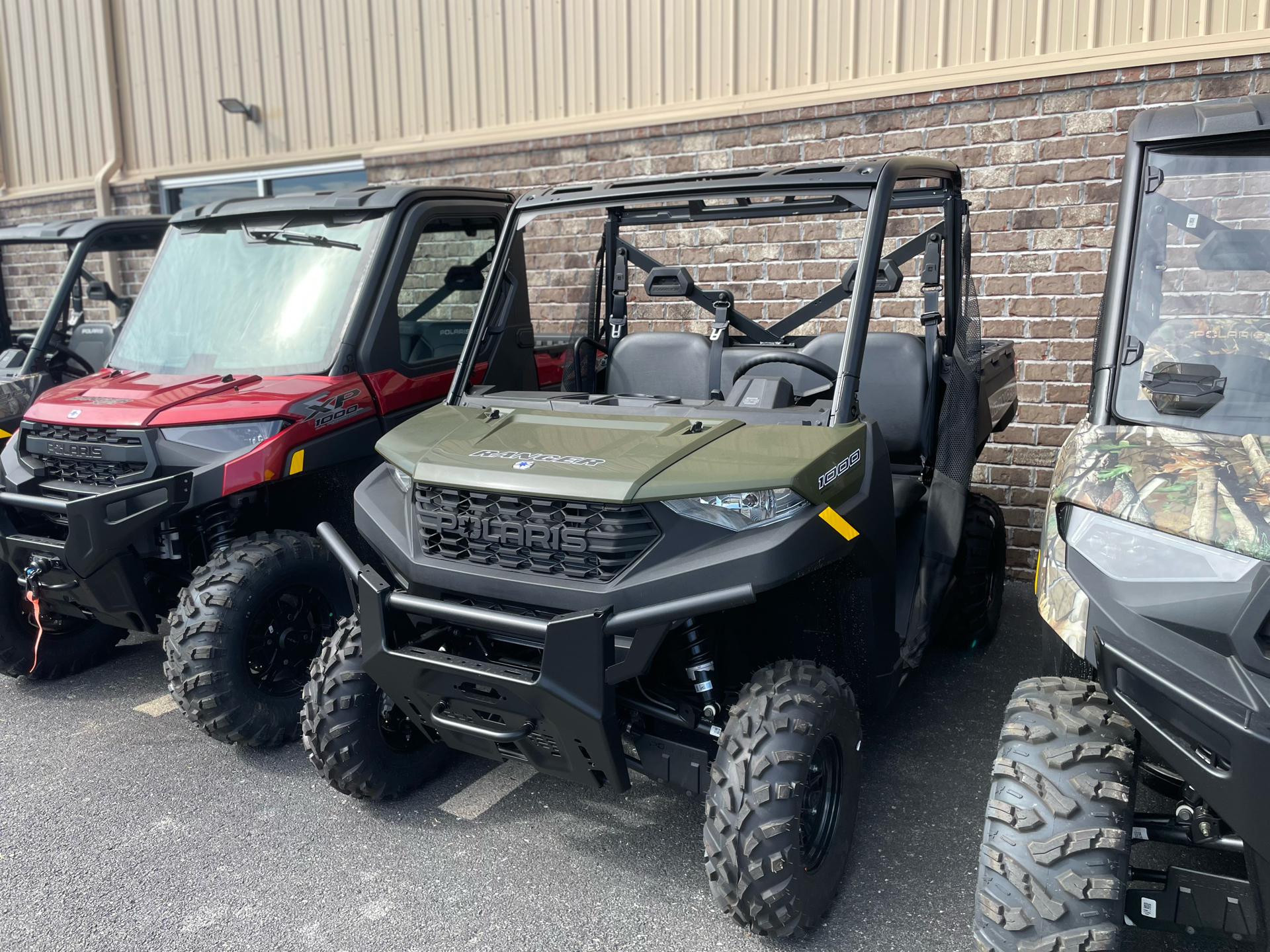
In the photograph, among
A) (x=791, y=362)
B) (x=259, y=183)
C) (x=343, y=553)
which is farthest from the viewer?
(x=259, y=183)

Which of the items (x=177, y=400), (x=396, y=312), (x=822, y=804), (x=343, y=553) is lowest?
(x=822, y=804)

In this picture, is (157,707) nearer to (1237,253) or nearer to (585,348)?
(585,348)

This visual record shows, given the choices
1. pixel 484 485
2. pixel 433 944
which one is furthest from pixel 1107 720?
pixel 433 944

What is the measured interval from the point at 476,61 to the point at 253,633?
15.6 feet

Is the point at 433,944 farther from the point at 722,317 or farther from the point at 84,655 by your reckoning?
the point at 84,655

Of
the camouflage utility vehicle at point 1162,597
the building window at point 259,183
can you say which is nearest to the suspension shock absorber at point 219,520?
the camouflage utility vehicle at point 1162,597

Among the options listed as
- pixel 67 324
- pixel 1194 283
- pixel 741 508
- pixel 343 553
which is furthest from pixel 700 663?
pixel 67 324

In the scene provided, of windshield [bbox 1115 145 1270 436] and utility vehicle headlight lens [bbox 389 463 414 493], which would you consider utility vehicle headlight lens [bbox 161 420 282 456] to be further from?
windshield [bbox 1115 145 1270 436]

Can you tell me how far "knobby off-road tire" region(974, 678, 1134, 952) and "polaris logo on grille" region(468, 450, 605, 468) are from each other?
1.23 m

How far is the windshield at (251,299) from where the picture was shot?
13.5ft

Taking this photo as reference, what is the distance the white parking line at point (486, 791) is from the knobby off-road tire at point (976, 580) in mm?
1875

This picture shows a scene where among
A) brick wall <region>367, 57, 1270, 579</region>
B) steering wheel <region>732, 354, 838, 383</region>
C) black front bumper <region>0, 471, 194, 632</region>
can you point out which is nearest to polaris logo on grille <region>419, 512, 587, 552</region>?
steering wheel <region>732, 354, 838, 383</region>

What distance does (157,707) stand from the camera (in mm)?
4105

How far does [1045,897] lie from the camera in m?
1.99
